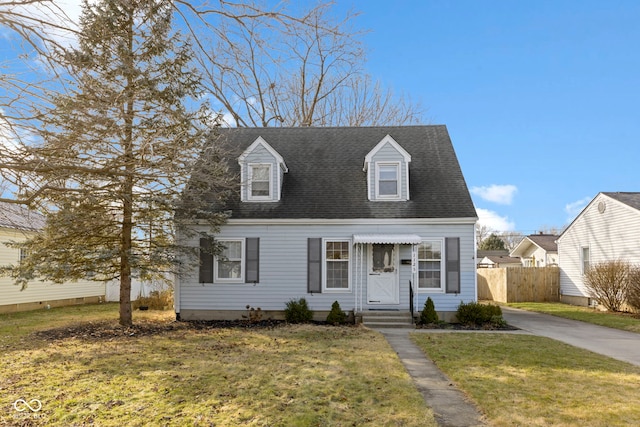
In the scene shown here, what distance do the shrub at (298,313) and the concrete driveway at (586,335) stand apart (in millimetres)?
6584

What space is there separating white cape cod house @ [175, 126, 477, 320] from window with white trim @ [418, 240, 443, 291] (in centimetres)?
3

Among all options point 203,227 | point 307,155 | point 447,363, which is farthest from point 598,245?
point 203,227

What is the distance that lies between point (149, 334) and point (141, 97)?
24.8 feet

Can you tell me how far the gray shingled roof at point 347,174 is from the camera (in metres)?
14.9

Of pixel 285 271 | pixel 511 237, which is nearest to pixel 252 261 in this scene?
pixel 285 271

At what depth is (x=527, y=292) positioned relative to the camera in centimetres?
2447

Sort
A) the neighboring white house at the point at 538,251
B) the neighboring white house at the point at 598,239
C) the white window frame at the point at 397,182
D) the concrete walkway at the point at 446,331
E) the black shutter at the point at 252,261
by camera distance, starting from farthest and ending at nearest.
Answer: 1. the neighboring white house at the point at 538,251
2. the neighboring white house at the point at 598,239
3. the white window frame at the point at 397,182
4. the black shutter at the point at 252,261
5. the concrete walkway at the point at 446,331

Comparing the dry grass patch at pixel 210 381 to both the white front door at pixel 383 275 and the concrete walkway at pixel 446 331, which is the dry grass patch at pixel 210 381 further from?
the white front door at pixel 383 275

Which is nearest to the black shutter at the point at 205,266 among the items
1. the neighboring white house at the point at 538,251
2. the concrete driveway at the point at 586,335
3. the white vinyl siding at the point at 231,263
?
the white vinyl siding at the point at 231,263

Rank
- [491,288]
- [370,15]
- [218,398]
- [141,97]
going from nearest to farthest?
1. [218,398]
2. [141,97]
3. [370,15]
4. [491,288]

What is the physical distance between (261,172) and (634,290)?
14.7 m

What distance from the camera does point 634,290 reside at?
1709 centimetres

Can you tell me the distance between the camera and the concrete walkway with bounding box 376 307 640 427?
5.84 m

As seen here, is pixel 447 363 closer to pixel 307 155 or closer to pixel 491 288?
pixel 307 155
